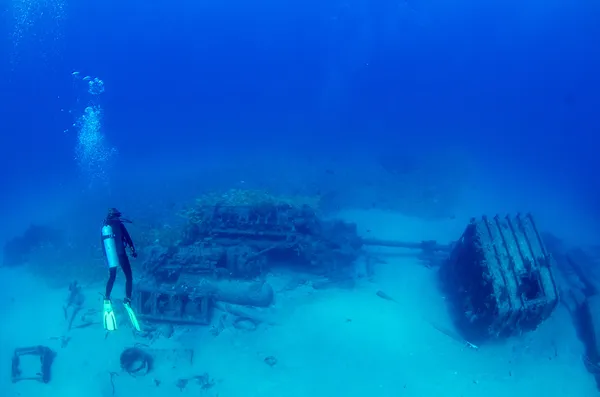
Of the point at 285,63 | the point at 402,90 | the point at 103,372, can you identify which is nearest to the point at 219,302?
the point at 103,372

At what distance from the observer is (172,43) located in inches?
5901

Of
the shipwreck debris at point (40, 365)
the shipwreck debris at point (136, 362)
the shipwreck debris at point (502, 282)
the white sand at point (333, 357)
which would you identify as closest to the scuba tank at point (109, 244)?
the shipwreck debris at point (136, 362)

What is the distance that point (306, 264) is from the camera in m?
13.2

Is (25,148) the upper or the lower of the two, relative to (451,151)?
upper

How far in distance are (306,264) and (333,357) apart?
3.81 metres

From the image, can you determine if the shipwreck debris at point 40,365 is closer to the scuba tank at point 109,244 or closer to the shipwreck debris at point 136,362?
the shipwreck debris at point 136,362

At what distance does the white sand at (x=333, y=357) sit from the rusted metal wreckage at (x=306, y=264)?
31.7 inches

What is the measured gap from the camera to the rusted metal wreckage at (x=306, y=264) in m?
9.97

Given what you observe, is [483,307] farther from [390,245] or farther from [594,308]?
[390,245]

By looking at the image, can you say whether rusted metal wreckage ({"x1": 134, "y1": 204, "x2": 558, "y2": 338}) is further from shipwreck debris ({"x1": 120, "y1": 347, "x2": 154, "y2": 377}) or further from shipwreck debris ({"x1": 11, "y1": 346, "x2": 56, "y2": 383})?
shipwreck debris ({"x1": 11, "y1": 346, "x2": 56, "y2": 383})

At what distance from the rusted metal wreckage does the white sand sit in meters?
0.81

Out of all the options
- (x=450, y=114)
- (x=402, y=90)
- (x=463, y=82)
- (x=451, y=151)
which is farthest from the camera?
(x=463, y=82)

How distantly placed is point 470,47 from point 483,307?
15938 cm

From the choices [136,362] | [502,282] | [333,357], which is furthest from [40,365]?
[502,282]
